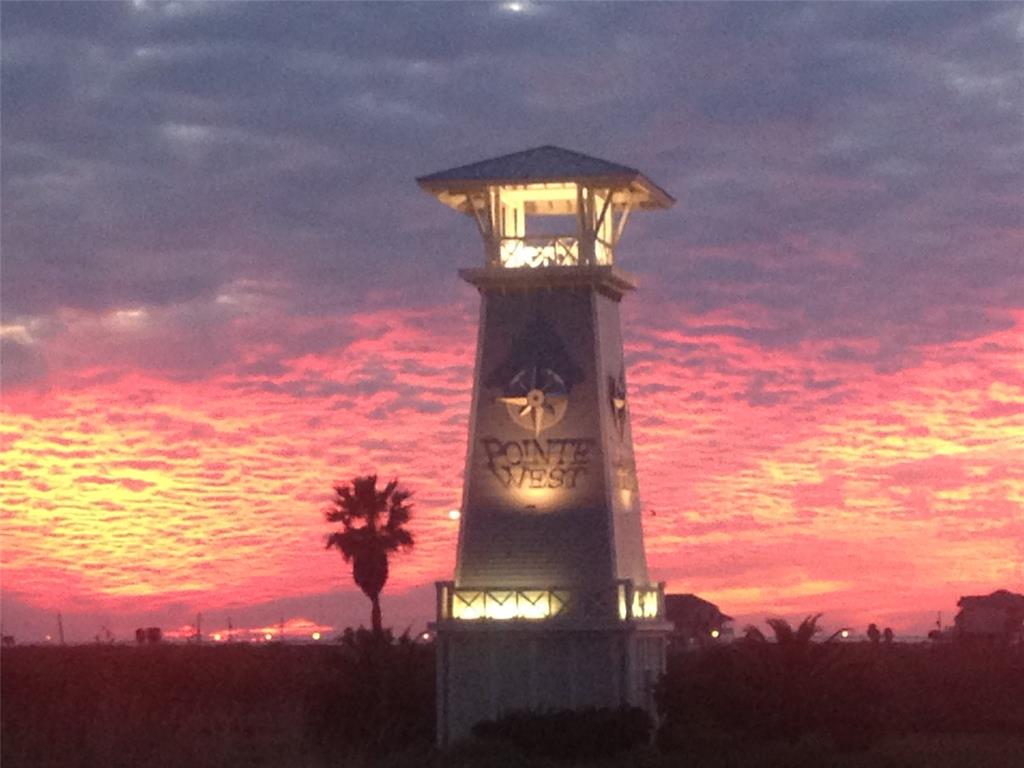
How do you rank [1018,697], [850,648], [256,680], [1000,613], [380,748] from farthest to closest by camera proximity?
[1000,613] → [1018,697] → [256,680] → [850,648] → [380,748]

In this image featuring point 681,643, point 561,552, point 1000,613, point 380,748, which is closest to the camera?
point 380,748

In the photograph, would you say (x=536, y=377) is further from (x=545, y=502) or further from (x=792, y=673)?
(x=792, y=673)

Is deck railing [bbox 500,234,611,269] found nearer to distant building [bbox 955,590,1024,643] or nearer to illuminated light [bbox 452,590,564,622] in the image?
illuminated light [bbox 452,590,564,622]

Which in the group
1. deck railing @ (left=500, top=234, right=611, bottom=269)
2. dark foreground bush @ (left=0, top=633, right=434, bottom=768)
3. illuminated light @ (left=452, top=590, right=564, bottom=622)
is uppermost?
deck railing @ (left=500, top=234, right=611, bottom=269)

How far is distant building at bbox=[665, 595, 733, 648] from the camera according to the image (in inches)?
4582

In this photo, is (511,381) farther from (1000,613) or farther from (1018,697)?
(1000,613)

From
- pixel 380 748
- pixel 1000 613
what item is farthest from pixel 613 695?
pixel 1000 613

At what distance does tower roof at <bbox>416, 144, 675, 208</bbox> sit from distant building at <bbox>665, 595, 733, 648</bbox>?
177 feet

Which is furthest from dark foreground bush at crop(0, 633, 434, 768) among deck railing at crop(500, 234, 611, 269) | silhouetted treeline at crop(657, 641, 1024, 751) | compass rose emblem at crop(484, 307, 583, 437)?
deck railing at crop(500, 234, 611, 269)

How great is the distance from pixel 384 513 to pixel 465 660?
79.8ft

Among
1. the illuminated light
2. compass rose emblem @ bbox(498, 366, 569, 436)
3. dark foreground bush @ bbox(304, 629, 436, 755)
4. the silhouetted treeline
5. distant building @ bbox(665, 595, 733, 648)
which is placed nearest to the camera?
the illuminated light

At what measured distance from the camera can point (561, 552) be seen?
5981cm

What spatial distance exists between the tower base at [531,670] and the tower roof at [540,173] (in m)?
11.8

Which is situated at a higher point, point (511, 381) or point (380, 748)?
point (511, 381)
